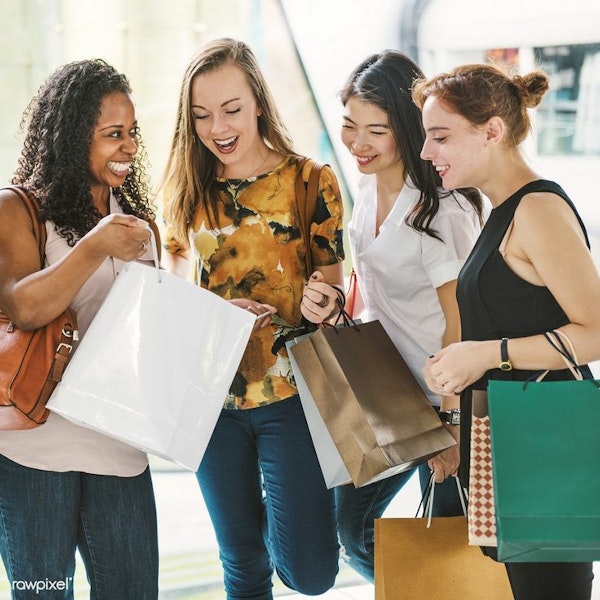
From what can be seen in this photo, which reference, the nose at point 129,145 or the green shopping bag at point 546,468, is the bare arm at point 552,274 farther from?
the nose at point 129,145

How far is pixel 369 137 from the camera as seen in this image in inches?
80.1

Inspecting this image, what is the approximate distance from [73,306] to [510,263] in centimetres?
92

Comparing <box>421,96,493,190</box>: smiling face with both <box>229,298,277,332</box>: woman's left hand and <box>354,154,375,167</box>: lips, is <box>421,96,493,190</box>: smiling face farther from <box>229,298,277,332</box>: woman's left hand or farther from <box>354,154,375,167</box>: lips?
<box>229,298,277,332</box>: woman's left hand

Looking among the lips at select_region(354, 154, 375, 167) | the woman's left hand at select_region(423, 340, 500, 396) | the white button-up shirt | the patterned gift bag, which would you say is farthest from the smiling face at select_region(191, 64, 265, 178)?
the patterned gift bag

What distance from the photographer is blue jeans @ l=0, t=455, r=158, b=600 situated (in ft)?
5.82

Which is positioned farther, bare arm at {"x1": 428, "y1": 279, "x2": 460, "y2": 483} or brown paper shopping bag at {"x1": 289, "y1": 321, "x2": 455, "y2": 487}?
bare arm at {"x1": 428, "y1": 279, "x2": 460, "y2": 483}

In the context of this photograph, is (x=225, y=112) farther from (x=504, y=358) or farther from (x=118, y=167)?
(x=504, y=358)

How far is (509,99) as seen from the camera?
1.69 meters

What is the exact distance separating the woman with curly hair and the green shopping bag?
0.80m

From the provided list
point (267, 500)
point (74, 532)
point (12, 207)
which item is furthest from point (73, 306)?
point (267, 500)

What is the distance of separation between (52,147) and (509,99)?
3.11 ft

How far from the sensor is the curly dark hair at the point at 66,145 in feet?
5.93

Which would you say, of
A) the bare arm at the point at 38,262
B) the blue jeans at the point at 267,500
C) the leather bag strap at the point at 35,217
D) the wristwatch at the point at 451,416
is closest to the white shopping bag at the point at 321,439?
the blue jeans at the point at 267,500

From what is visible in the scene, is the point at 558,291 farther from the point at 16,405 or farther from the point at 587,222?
the point at 587,222
